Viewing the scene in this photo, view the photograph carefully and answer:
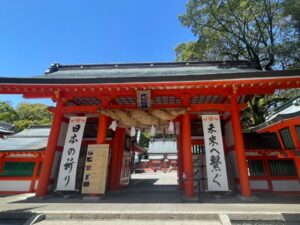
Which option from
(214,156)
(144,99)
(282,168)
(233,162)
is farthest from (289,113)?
(144,99)

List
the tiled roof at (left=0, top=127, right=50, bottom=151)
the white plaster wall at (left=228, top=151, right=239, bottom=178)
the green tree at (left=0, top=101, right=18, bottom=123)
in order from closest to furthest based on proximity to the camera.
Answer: the white plaster wall at (left=228, top=151, right=239, bottom=178), the tiled roof at (left=0, top=127, right=50, bottom=151), the green tree at (left=0, top=101, right=18, bottom=123)

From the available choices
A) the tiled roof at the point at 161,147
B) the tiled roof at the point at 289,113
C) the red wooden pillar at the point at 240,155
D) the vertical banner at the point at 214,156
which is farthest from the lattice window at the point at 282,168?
the tiled roof at the point at 161,147

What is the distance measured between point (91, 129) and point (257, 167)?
8815 mm

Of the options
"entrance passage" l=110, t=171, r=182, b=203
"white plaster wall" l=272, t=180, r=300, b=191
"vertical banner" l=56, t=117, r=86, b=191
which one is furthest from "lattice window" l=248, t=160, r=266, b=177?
"vertical banner" l=56, t=117, r=86, b=191

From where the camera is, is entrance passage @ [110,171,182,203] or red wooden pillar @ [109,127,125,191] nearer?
entrance passage @ [110,171,182,203]

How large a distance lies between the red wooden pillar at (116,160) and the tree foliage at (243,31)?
935 cm

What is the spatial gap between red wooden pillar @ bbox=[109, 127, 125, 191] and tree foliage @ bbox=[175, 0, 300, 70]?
30.7 ft

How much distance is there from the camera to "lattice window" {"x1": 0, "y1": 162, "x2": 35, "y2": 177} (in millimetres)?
10291

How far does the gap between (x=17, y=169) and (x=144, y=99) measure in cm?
783

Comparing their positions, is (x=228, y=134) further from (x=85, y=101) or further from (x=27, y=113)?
(x=27, y=113)

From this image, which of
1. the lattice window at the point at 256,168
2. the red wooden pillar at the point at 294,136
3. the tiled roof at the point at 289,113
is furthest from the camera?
the lattice window at the point at 256,168

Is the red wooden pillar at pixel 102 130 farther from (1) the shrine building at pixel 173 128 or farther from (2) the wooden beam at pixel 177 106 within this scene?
(2) the wooden beam at pixel 177 106

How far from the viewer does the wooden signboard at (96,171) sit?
7.73 metres

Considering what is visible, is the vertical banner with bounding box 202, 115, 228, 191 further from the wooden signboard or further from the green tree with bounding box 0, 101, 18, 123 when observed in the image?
the green tree with bounding box 0, 101, 18, 123
